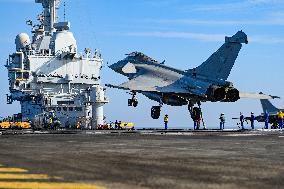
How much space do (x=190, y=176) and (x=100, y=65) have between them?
82625 millimetres

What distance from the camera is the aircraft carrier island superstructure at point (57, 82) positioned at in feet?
273

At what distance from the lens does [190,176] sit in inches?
362

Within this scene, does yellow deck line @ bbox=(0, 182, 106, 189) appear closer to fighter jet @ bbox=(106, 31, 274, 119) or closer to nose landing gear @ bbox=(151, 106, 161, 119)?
fighter jet @ bbox=(106, 31, 274, 119)

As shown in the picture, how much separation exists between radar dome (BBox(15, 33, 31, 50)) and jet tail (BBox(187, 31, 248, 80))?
52.0m

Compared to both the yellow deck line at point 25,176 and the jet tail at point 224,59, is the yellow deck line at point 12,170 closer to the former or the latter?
the yellow deck line at point 25,176

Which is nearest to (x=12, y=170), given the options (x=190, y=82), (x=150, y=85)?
(x=190, y=82)

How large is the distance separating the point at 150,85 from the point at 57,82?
123 ft

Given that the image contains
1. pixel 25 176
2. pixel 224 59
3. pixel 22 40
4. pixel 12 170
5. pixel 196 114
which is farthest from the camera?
pixel 22 40

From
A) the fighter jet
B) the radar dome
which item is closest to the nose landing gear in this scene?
the fighter jet

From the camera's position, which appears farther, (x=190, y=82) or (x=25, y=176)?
(x=190, y=82)

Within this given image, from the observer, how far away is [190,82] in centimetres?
4850

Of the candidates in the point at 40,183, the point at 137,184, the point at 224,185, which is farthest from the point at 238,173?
the point at 40,183

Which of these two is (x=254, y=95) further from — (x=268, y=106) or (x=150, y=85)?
(x=268, y=106)

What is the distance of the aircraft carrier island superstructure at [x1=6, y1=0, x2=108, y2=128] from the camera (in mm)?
83312
